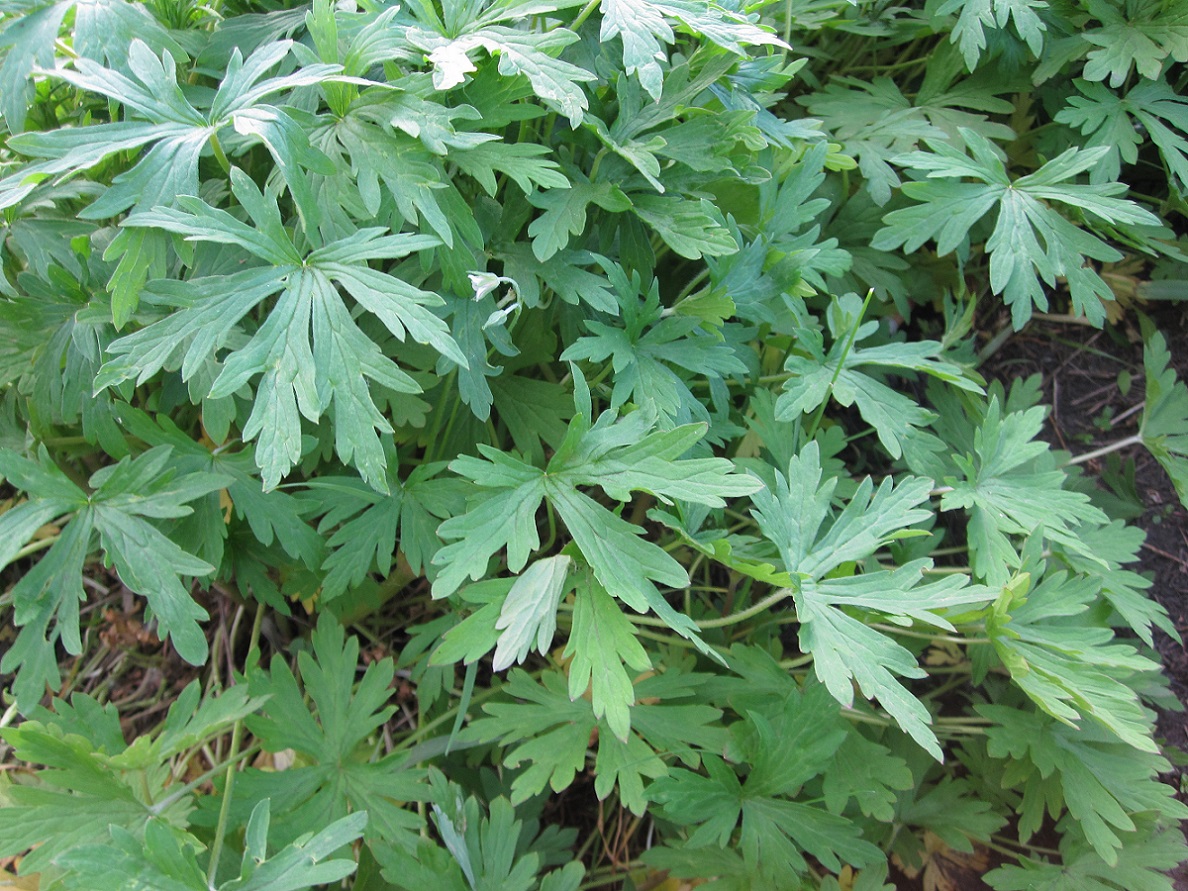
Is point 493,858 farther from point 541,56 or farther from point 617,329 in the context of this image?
point 541,56

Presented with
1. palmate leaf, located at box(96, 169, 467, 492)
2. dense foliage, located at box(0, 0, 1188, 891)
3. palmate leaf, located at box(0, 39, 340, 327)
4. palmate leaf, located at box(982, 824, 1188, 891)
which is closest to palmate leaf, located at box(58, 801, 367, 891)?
dense foliage, located at box(0, 0, 1188, 891)

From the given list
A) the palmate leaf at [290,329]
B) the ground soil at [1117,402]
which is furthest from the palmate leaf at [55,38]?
the ground soil at [1117,402]

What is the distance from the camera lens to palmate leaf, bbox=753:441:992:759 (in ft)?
3.76

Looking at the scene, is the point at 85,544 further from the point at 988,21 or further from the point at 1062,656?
the point at 988,21

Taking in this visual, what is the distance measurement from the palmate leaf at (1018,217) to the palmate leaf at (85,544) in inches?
56.9

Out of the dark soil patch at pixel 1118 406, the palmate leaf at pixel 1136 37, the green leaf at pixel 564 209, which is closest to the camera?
the green leaf at pixel 564 209

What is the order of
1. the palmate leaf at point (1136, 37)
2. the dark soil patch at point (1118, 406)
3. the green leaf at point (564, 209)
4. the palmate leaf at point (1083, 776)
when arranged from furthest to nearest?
1. the dark soil patch at point (1118, 406)
2. the palmate leaf at point (1136, 37)
3. the palmate leaf at point (1083, 776)
4. the green leaf at point (564, 209)

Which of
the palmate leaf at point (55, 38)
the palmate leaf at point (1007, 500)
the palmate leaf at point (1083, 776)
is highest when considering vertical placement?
the palmate leaf at point (55, 38)

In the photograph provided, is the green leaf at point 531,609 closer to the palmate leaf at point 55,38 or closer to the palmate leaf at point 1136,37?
the palmate leaf at point 55,38

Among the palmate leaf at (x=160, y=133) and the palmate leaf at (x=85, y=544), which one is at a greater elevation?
the palmate leaf at (x=160, y=133)

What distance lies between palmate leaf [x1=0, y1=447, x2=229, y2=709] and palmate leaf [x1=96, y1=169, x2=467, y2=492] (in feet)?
0.73

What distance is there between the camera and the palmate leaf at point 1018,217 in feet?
5.31

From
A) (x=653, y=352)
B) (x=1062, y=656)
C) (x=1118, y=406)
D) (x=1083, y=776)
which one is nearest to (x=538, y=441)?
(x=653, y=352)

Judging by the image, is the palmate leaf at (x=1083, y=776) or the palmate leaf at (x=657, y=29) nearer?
the palmate leaf at (x=657, y=29)
